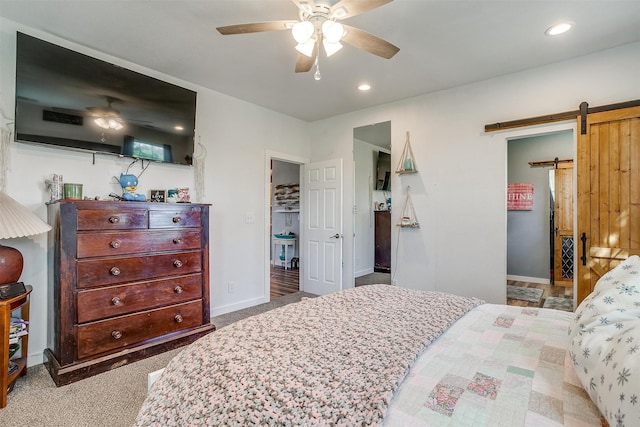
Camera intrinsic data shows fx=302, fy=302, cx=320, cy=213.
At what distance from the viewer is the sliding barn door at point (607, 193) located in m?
2.52

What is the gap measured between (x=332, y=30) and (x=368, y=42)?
334mm

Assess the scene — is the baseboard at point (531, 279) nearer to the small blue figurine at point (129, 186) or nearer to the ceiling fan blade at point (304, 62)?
the ceiling fan blade at point (304, 62)

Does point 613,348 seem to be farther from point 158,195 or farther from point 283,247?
point 283,247

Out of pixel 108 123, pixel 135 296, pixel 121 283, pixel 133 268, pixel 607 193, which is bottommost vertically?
pixel 135 296

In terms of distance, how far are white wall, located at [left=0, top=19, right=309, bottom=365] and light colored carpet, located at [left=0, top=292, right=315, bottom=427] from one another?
46 centimetres

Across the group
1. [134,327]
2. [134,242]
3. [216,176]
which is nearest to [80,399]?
[134,327]

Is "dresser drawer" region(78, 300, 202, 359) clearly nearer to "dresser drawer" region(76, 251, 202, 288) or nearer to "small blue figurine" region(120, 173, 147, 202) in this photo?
"dresser drawer" region(76, 251, 202, 288)

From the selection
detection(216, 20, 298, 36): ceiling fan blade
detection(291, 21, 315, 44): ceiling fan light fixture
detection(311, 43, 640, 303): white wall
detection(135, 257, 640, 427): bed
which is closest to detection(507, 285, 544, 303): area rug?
detection(311, 43, 640, 303): white wall

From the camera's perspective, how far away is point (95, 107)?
2.47m

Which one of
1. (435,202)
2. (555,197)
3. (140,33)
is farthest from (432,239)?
(140,33)

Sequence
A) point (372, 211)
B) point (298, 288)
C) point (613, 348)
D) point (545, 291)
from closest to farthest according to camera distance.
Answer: point (613, 348) < point (545, 291) < point (298, 288) < point (372, 211)

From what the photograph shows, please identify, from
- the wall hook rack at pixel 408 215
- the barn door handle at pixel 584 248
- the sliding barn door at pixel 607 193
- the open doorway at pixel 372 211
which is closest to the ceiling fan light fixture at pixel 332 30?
the wall hook rack at pixel 408 215

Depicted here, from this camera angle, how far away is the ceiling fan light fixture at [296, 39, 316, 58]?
6.40ft

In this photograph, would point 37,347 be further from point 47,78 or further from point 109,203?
point 47,78
